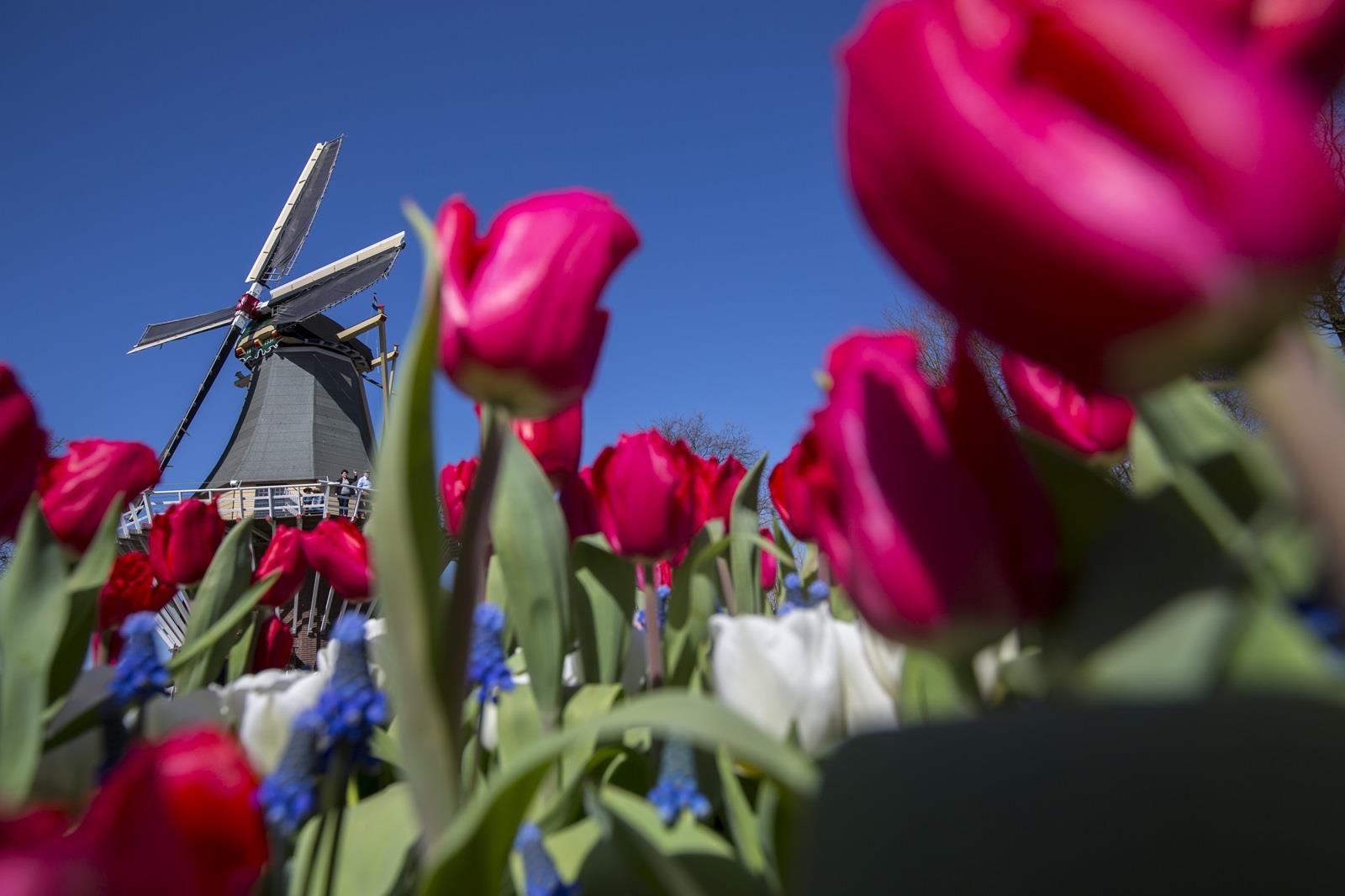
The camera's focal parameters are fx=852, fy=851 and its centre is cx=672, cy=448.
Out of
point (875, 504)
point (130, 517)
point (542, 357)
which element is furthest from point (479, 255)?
point (130, 517)

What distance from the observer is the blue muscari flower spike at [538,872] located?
1.64 ft

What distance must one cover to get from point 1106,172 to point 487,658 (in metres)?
0.66

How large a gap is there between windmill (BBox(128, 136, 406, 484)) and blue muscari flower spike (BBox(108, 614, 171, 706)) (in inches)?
844

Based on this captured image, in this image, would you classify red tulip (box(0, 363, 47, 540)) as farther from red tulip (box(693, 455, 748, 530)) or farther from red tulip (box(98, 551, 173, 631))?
red tulip (box(693, 455, 748, 530))

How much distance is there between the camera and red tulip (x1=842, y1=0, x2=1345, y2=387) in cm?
27

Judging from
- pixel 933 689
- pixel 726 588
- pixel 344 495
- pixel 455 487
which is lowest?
pixel 933 689

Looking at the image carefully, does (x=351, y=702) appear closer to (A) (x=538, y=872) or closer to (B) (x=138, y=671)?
(A) (x=538, y=872)

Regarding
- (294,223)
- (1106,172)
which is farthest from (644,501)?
(294,223)

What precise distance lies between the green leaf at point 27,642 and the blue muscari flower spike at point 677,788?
0.51m

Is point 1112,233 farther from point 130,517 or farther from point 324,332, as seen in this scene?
point 324,332

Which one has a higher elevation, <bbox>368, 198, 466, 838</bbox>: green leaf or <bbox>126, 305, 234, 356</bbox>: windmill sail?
<bbox>126, 305, 234, 356</bbox>: windmill sail

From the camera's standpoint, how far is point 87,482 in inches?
49.7

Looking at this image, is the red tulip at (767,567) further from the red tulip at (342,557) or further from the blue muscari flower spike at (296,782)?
the blue muscari flower spike at (296,782)

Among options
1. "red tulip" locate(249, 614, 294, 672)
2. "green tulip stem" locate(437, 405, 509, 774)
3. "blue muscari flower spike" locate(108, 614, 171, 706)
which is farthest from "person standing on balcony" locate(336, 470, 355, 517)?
"green tulip stem" locate(437, 405, 509, 774)
